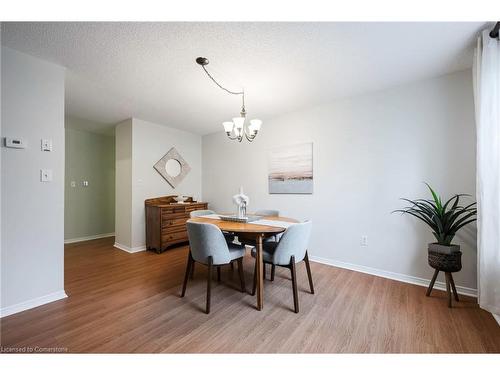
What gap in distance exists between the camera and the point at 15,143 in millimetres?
1725

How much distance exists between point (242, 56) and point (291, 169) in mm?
1838

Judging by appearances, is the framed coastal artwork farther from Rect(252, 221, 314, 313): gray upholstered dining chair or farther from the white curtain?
the white curtain

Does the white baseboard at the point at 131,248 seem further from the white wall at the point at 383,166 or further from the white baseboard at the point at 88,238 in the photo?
the white wall at the point at 383,166

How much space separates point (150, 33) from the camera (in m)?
1.55

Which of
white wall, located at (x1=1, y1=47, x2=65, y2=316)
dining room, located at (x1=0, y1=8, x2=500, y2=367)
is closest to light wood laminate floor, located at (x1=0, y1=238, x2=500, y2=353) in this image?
dining room, located at (x1=0, y1=8, x2=500, y2=367)

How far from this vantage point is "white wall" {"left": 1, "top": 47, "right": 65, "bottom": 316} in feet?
5.57

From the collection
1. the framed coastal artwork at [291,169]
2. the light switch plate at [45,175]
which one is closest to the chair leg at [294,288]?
the framed coastal artwork at [291,169]

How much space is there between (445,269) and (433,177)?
0.97m

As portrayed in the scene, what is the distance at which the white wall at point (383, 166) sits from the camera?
2090 millimetres

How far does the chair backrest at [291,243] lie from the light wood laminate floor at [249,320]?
18.0 inches

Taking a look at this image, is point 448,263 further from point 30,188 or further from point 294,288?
point 30,188

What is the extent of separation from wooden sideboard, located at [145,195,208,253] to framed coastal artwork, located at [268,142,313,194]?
1.72m
